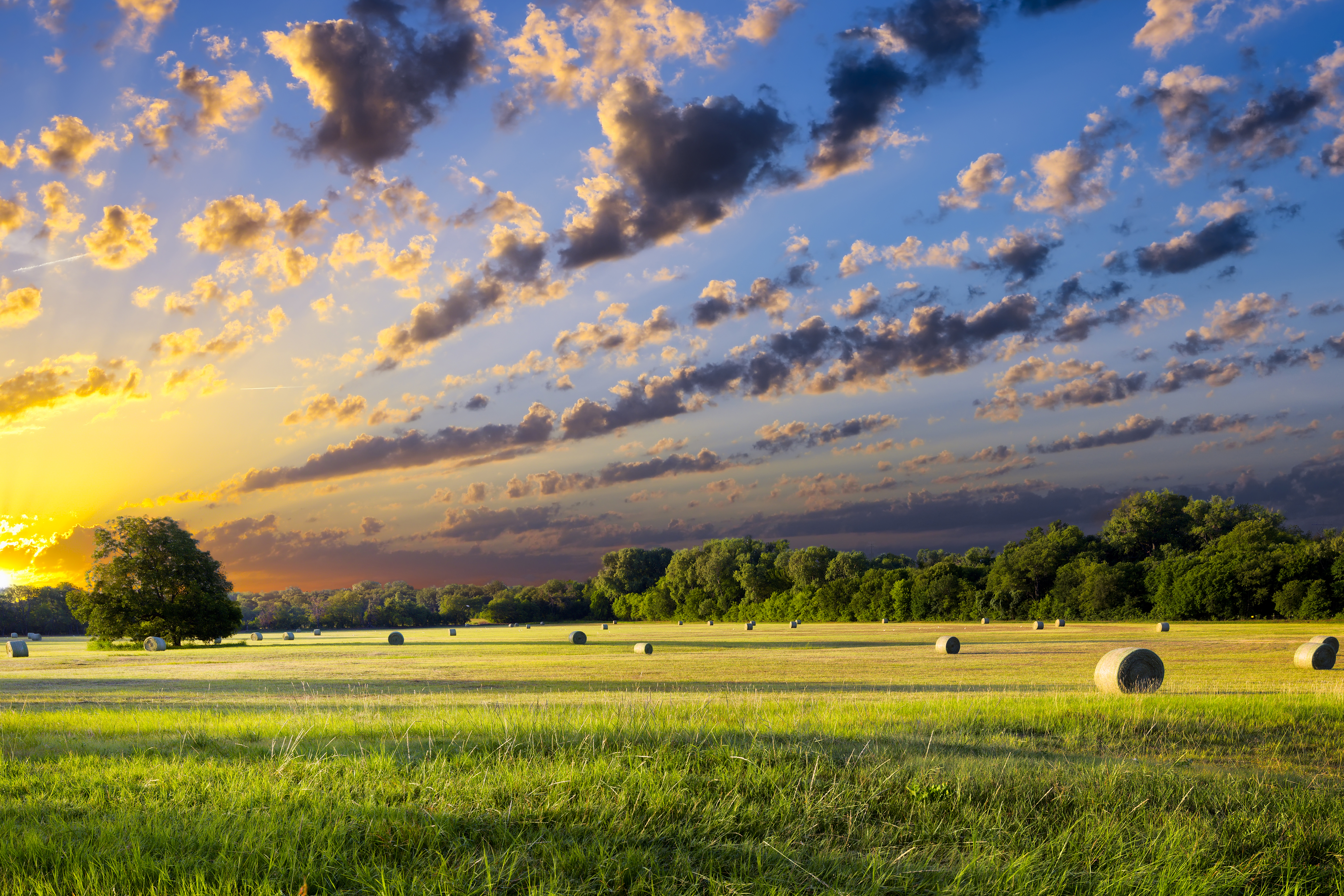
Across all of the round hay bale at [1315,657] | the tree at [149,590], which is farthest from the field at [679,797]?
the tree at [149,590]

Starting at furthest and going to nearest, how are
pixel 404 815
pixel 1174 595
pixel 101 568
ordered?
pixel 1174 595 → pixel 101 568 → pixel 404 815

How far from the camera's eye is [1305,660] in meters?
27.1

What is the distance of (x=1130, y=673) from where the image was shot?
1941 centimetres

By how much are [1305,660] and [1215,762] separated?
2182cm

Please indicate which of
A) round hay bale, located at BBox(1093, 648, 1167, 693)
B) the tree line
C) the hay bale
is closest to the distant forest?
the tree line

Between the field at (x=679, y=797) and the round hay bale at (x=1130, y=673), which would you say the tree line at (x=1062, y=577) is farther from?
the field at (x=679, y=797)

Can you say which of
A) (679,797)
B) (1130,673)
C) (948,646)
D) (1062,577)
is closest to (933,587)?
(1062,577)

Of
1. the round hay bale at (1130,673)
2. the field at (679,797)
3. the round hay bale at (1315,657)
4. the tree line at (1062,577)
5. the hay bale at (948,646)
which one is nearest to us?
the field at (679,797)

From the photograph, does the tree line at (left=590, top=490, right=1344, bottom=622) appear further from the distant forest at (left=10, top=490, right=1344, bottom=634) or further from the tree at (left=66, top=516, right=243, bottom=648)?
the tree at (left=66, top=516, right=243, bottom=648)

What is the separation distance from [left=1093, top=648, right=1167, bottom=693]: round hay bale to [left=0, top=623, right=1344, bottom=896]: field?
394 cm

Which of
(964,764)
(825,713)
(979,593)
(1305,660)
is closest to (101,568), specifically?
(825,713)

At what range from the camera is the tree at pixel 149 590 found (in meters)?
50.8

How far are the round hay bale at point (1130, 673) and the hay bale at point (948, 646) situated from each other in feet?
60.6

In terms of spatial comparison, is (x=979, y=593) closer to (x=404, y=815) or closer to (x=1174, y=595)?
(x=1174, y=595)
